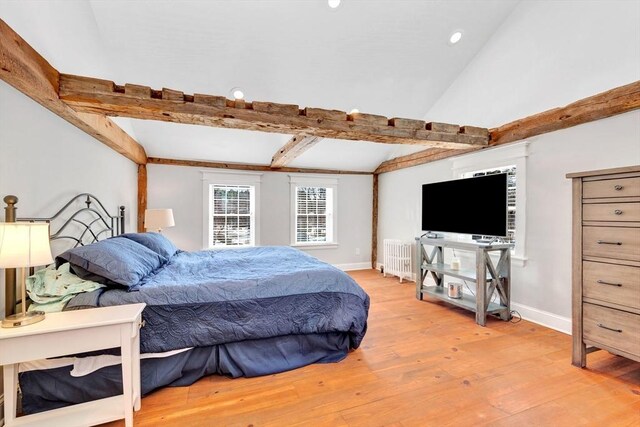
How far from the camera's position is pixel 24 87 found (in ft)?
5.87

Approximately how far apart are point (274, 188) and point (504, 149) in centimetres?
381

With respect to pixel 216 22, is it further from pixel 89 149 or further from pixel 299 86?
pixel 89 149

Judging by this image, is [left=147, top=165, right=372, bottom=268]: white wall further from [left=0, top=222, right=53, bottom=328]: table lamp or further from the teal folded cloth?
[left=0, top=222, right=53, bottom=328]: table lamp

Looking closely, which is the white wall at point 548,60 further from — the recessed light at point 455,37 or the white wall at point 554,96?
the recessed light at point 455,37

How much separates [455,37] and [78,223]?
4.60 meters

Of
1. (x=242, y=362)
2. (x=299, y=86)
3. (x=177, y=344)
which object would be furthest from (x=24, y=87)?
(x=299, y=86)

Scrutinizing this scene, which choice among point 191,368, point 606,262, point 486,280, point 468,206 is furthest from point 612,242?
point 191,368

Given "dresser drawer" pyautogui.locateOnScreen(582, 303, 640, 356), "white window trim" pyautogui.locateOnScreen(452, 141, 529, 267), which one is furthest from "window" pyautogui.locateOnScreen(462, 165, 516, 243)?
"dresser drawer" pyautogui.locateOnScreen(582, 303, 640, 356)

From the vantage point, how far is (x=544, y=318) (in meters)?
3.06

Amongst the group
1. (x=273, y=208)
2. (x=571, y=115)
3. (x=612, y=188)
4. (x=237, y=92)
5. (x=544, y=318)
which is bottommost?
(x=544, y=318)

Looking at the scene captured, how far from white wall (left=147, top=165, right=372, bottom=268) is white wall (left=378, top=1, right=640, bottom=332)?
9.23 ft

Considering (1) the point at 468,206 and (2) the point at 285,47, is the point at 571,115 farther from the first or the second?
(2) the point at 285,47

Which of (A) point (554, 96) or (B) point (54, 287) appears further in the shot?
(A) point (554, 96)

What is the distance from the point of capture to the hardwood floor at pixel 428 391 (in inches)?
66.5
